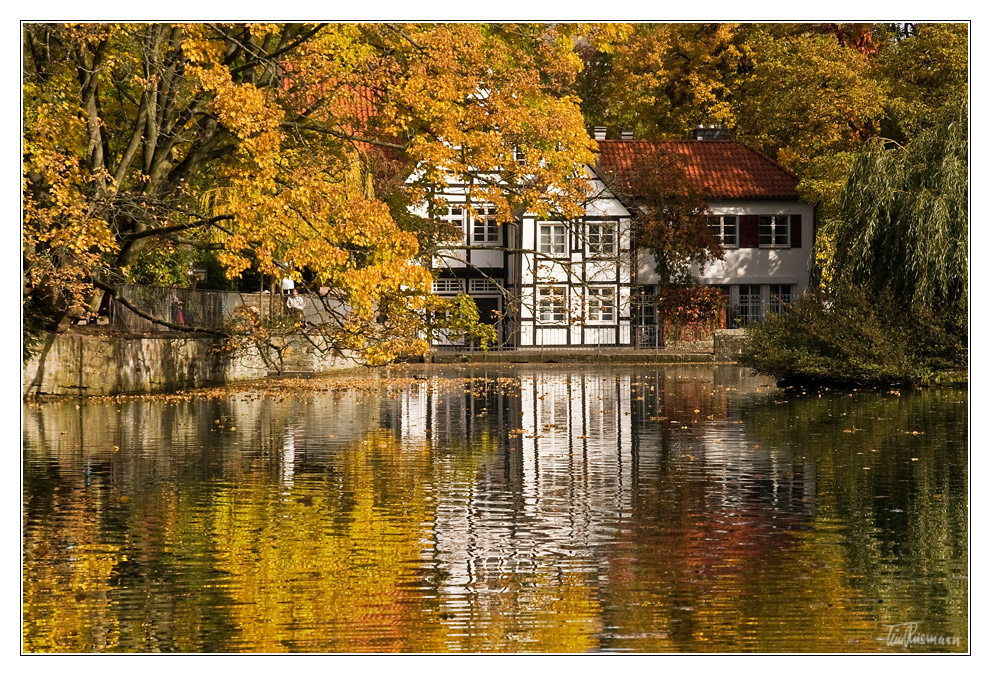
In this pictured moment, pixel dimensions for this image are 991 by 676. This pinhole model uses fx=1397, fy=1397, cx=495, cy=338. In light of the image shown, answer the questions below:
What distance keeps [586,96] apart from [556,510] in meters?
55.1

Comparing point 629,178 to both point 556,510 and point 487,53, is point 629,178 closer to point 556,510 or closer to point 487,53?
point 487,53

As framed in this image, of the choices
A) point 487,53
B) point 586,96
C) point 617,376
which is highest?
point 586,96

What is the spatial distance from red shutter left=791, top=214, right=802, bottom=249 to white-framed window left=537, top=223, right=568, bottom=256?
31.0 feet

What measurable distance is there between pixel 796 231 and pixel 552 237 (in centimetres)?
1018

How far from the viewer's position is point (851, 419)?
21.6 meters

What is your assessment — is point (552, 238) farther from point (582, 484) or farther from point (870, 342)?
point (582, 484)

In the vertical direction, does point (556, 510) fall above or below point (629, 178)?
below

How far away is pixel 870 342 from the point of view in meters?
29.2

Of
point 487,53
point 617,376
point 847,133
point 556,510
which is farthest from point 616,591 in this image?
point 847,133

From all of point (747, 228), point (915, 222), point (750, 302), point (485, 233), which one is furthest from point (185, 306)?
point (750, 302)

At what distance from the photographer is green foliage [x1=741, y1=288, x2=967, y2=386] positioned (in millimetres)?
29094

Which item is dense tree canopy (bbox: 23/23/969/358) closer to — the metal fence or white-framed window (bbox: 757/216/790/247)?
the metal fence

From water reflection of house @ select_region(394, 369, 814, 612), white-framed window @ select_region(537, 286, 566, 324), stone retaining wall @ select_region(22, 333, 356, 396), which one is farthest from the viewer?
white-framed window @ select_region(537, 286, 566, 324)

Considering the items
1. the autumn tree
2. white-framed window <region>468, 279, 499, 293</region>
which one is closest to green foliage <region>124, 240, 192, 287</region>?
the autumn tree
